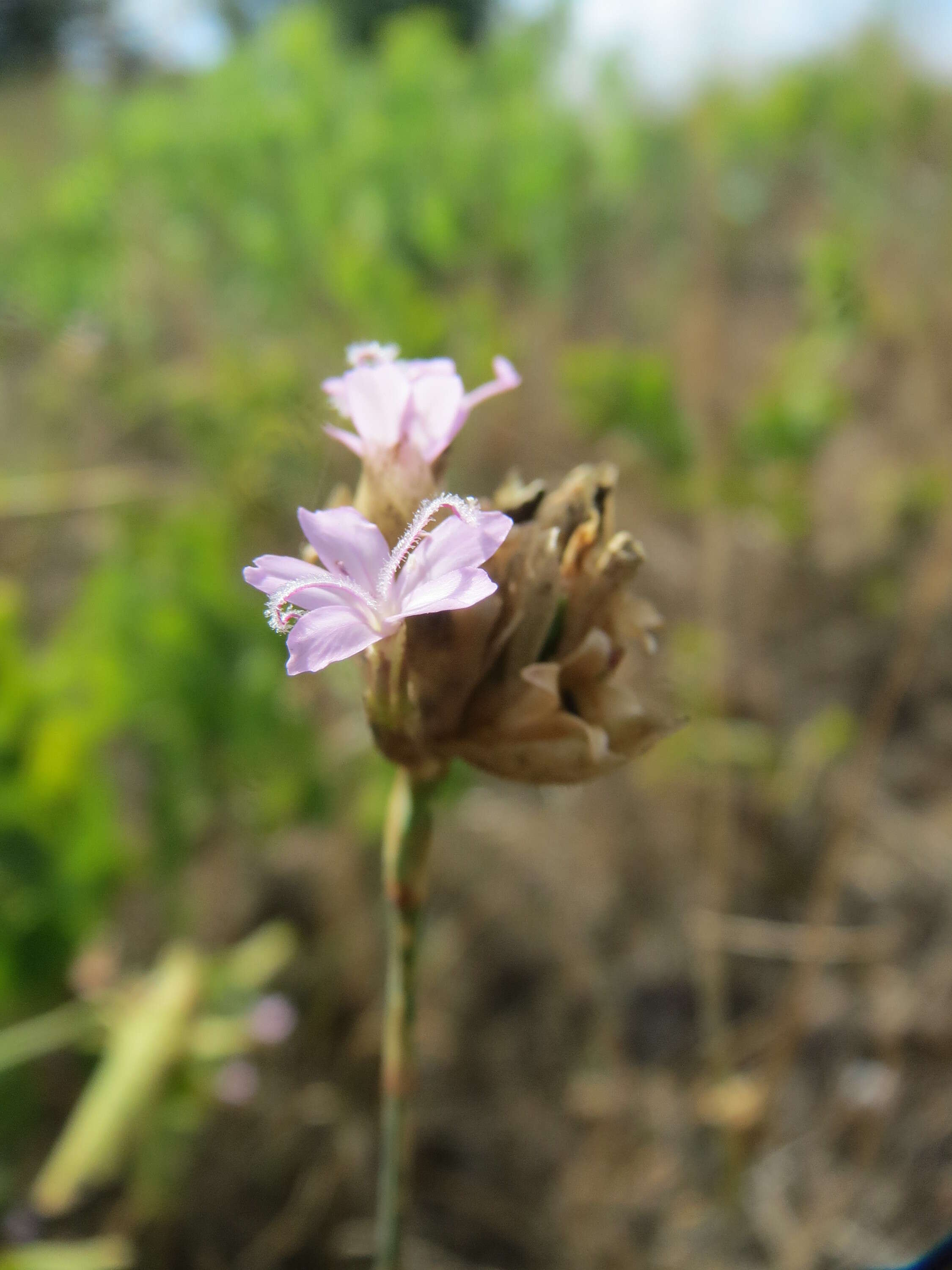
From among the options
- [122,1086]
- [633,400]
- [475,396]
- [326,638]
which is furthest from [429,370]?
[633,400]

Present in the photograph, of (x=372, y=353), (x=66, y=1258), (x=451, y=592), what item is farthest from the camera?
(x=66, y=1258)

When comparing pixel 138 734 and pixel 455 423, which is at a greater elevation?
pixel 455 423

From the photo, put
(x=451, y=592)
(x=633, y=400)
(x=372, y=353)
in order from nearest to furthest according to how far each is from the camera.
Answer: (x=451, y=592) < (x=372, y=353) < (x=633, y=400)

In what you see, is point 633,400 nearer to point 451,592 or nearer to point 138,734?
point 138,734

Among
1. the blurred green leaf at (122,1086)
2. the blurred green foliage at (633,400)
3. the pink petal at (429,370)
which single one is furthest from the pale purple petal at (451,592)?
the blurred green foliage at (633,400)

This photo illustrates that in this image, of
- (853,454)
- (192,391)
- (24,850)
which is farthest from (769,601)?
(24,850)

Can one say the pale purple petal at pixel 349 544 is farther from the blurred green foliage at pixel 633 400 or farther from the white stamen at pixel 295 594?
the blurred green foliage at pixel 633 400

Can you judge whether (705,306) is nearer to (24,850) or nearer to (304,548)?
(24,850)
